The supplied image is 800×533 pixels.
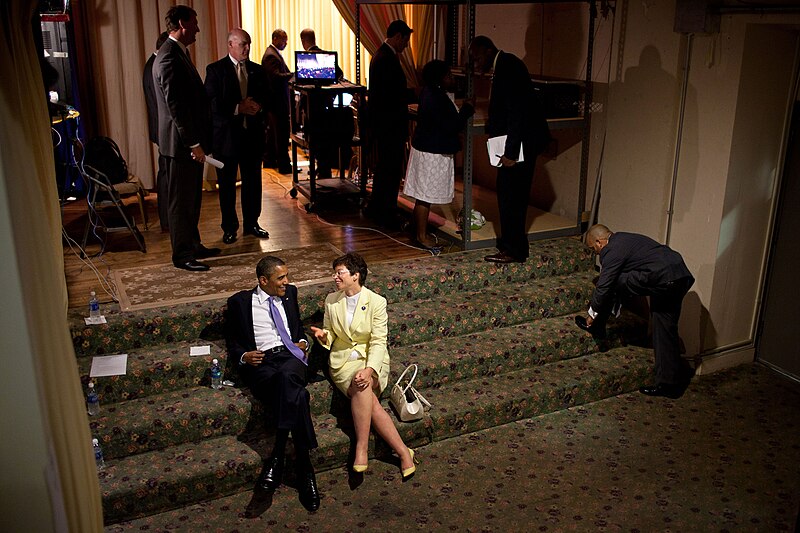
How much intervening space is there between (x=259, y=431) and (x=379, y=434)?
67 cm

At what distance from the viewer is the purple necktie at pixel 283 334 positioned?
14.4 feet

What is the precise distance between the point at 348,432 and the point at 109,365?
55.4 inches

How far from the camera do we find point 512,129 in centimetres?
557

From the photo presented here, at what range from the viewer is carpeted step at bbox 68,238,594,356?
4684 mm

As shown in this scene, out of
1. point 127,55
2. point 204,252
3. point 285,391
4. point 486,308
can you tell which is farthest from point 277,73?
point 285,391

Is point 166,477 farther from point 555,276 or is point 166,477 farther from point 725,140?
point 725,140

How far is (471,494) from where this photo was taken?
4.20 m

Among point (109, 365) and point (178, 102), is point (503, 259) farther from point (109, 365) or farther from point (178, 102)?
point (109, 365)

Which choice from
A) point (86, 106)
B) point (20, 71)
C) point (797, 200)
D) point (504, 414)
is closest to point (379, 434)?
point (504, 414)

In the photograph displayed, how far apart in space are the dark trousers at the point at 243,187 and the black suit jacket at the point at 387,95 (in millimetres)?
1031

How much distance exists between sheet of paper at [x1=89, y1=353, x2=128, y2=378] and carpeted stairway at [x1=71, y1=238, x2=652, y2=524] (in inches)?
1.6

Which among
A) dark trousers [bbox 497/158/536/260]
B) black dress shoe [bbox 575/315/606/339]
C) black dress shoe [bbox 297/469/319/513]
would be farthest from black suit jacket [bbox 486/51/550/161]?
black dress shoe [bbox 297/469/319/513]

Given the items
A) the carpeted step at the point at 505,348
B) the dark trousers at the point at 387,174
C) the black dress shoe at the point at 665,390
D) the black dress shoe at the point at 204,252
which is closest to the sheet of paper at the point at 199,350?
the carpeted step at the point at 505,348

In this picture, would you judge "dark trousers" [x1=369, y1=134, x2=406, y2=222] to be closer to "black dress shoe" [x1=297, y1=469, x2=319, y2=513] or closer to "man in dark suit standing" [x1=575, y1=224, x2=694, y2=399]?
"man in dark suit standing" [x1=575, y1=224, x2=694, y2=399]
